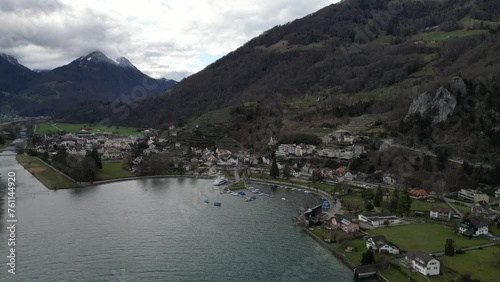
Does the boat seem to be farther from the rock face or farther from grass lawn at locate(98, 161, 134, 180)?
the rock face

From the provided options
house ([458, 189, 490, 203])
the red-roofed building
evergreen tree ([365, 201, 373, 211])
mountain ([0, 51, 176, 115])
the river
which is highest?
mountain ([0, 51, 176, 115])

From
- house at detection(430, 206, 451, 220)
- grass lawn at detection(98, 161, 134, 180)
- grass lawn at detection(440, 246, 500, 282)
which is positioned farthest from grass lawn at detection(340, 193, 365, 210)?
grass lawn at detection(98, 161, 134, 180)

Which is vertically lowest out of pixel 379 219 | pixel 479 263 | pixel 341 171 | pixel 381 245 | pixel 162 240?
pixel 162 240

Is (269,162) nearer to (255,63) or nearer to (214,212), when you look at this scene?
(214,212)

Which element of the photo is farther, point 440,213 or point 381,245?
point 440,213

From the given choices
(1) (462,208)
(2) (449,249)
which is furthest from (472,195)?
(2) (449,249)

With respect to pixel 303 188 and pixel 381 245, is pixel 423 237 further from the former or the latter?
pixel 303 188
